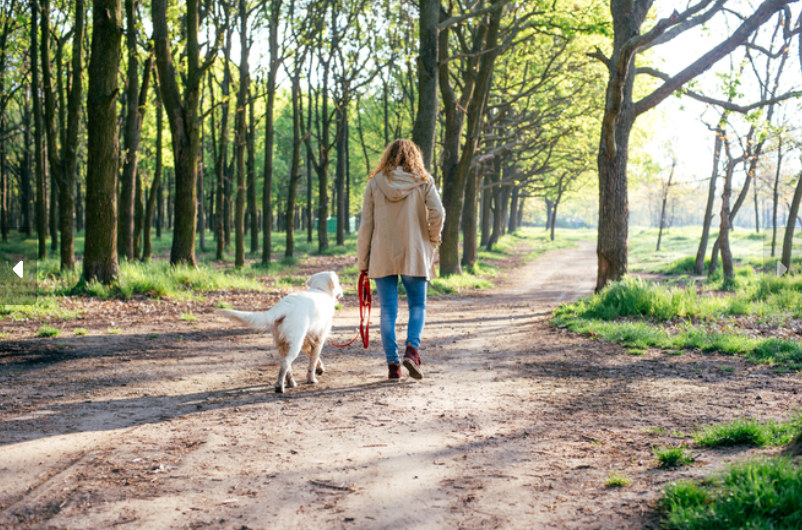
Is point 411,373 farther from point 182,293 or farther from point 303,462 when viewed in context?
point 182,293

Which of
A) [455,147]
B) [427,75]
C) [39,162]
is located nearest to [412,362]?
[427,75]

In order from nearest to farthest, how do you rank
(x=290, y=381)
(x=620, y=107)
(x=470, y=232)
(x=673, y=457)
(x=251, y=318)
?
(x=673, y=457) → (x=251, y=318) → (x=290, y=381) → (x=620, y=107) → (x=470, y=232)

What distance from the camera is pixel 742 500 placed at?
8.23 feet

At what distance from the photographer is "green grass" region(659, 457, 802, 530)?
242cm

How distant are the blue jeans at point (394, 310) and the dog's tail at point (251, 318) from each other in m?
1.22

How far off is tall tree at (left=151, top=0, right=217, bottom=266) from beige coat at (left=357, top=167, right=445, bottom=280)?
9.25 metres

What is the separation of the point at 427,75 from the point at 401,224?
896 cm

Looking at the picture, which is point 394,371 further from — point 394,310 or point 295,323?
point 295,323

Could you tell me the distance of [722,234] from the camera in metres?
17.1

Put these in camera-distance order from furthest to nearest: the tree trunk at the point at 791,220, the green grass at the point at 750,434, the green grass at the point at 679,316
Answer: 1. the tree trunk at the point at 791,220
2. the green grass at the point at 679,316
3. the green grass at the point at 750,434

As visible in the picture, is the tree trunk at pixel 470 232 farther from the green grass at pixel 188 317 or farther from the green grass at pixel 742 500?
the green grass at pixel 742 500

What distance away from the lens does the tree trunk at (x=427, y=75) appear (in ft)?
43.8

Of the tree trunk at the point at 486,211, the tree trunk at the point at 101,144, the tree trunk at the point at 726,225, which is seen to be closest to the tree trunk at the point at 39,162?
the tree trunk at the point at 101,144

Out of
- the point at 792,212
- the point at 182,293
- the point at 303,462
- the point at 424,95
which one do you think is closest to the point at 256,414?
the point at 303,462
